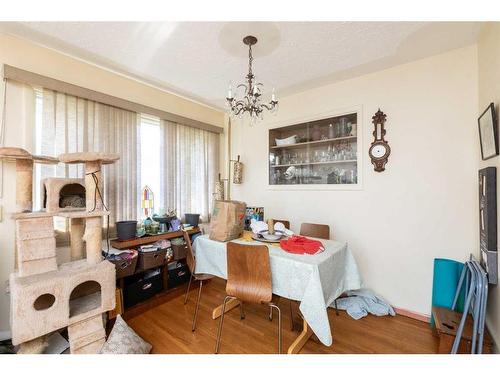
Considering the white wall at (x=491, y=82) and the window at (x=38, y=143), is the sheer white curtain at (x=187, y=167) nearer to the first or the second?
the window at (x=38, y=143)

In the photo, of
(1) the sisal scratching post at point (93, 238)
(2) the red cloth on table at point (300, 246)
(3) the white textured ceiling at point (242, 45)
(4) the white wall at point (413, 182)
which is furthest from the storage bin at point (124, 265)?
(4) the white wall at point (413, 182)

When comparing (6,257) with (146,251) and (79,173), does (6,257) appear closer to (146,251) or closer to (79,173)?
(79,173)

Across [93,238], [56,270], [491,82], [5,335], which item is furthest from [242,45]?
[5,335]

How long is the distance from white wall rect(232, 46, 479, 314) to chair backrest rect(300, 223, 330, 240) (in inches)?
13.2

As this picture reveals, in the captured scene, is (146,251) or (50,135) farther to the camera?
(146,251)

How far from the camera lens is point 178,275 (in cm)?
269

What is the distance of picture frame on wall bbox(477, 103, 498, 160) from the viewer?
144 cm

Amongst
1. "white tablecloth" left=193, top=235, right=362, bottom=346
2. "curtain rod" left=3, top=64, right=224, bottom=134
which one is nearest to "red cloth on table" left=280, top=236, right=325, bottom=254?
"white tablecloth" left=193, top=235, right=362, bottom=346

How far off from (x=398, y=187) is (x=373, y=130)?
2.13 ft

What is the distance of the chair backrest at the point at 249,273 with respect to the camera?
60.6 inches

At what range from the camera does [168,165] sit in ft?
→ 9.63

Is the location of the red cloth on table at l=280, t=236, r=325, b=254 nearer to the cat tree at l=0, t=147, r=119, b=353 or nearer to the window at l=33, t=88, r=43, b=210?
the cat tree at l=0, t=147, r=119, b=353

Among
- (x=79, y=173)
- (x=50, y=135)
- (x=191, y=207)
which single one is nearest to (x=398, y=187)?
(x=191, y=207)
